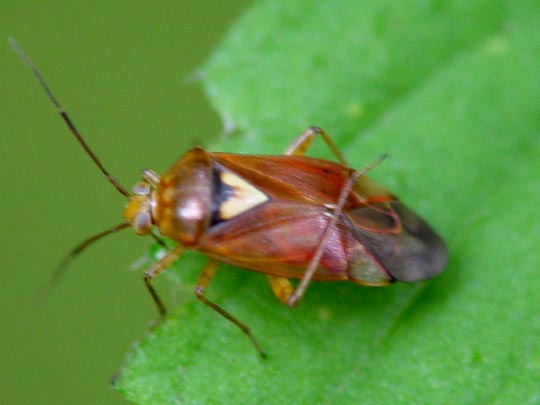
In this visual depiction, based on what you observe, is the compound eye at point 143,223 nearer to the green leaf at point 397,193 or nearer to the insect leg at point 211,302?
the green leaf at point 397,193

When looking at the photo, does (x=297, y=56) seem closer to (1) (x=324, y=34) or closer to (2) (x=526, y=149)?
(1) (x=324, y=34)

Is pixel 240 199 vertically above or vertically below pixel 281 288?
above

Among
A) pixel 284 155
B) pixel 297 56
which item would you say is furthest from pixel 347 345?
pixel 297 56

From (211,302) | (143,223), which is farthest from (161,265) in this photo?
(211,302)

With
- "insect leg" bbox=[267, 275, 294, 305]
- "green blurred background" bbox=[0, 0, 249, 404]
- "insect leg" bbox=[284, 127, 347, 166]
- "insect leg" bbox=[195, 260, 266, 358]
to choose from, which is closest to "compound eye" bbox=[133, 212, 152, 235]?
"insect leg" bbox=[195, 260, 266, 358]

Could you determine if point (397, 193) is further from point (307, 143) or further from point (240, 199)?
point (240, 199)

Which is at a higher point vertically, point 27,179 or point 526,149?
point 27,179
